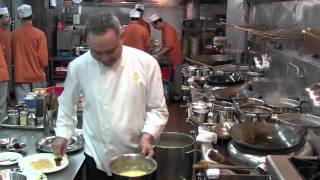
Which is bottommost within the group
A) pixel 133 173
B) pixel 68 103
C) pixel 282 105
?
pixel 133 173

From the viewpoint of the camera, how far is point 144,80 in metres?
1.90

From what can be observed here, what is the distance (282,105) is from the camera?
2.68 meters

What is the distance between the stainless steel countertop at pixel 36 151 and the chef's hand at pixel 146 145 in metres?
0.40

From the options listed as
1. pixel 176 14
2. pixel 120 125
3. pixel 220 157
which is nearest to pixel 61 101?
pixel 120 125

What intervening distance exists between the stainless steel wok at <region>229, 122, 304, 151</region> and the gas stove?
32 cm

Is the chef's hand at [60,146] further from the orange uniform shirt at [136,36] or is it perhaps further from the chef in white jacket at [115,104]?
Answer: the orange uniform shirt at [136,36]

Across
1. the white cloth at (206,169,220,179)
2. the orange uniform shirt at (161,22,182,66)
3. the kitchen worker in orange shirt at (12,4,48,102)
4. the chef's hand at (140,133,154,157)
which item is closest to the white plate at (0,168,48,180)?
the chef's hand at (140,133,154,157)

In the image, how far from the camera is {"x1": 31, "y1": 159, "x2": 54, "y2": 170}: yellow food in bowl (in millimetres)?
1964

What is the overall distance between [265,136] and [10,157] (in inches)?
53.8

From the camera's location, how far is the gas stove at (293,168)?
128 cm

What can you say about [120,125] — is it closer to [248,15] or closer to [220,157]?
[220,157]

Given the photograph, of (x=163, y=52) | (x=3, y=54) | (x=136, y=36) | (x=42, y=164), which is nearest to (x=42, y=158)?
(x=42, y=164)

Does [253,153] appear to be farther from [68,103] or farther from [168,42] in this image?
[168,42]

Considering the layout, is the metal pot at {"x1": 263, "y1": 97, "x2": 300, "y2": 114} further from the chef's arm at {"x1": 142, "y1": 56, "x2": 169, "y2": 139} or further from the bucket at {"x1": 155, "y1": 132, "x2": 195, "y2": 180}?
the chef's arm at {"x1": 142, "y1": 56, "x2": 169, "y2": 139}
